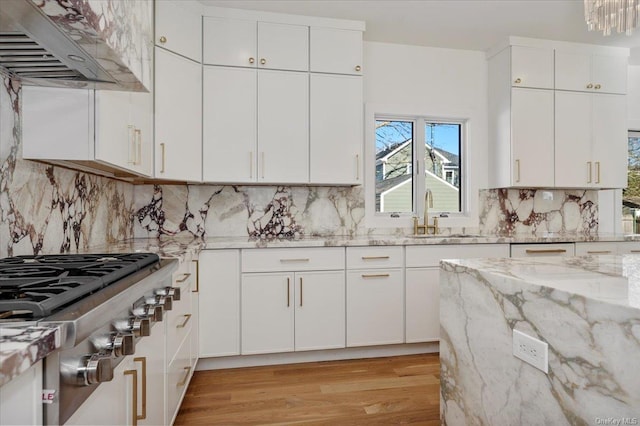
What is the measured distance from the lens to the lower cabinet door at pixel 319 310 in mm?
2705

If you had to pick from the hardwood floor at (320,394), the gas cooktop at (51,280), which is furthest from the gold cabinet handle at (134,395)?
the hardwood floor at (320,394)

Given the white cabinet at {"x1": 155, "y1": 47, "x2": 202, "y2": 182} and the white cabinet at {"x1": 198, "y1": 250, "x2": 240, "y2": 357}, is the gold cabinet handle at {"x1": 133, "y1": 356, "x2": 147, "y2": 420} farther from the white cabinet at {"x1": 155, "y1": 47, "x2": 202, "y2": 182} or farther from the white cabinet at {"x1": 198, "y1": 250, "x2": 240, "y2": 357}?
the white cabinet at {"x1": 155, "y1": 47, "x2": 202, "y2": 182}

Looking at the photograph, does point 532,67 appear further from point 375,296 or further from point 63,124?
point 63,124

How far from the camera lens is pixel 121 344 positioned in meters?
0.92

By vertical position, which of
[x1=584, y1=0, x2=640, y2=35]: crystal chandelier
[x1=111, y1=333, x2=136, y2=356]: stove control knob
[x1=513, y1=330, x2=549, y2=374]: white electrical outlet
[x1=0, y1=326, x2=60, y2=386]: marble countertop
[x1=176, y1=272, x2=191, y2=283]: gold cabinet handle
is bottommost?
[x1=513, y1=330, x2=549, y2=374]: white electrical outlet

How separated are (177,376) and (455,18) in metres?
3.20

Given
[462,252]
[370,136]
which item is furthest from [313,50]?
[462,252]

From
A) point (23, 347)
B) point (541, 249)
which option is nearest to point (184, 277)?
point (23, 347)

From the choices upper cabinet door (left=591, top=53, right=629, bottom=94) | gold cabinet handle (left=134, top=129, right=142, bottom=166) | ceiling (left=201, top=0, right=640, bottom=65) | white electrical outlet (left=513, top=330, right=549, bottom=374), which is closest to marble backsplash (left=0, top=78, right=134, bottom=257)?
gold cabinet handle (left=134, top=129, right=142, bottom=166)

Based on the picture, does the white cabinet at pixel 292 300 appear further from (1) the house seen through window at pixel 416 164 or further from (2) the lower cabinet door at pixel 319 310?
(1) the house seen through window at pixel 416 164

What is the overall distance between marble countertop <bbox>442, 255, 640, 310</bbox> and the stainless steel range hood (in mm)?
1548

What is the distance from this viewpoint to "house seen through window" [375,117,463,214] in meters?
3.53

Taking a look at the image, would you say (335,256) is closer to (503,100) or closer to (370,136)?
(370,136)

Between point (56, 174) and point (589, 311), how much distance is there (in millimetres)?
2219
